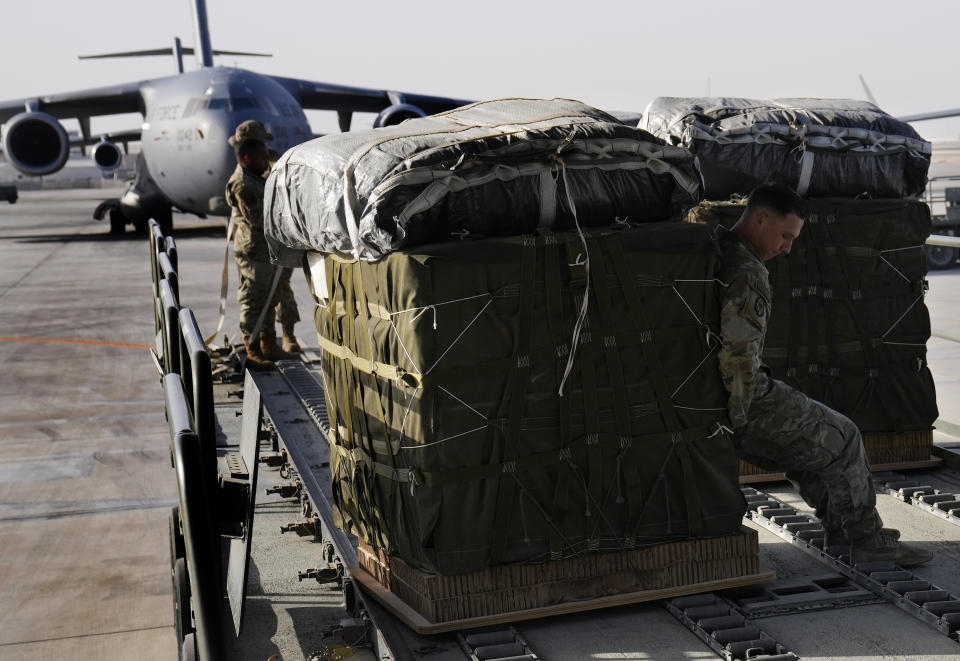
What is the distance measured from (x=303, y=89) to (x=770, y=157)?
23.5 meters

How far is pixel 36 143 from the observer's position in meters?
24.3

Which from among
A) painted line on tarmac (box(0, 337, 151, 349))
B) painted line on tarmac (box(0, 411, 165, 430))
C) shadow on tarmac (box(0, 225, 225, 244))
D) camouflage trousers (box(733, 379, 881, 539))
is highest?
camouflage trousers (box(733, 379, 881, 539))

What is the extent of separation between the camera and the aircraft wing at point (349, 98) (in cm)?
2764

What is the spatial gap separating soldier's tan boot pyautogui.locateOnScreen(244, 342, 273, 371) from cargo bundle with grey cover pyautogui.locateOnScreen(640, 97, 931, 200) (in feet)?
15.3

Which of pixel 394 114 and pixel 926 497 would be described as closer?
pixel 926 497

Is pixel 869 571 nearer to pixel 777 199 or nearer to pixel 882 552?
pixel 882 552

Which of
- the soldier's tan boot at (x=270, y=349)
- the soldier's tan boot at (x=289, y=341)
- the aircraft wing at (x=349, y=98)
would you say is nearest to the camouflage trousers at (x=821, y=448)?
the soldier's tan boot at (x=270, y=349)

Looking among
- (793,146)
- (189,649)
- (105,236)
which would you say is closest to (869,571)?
(793,146)

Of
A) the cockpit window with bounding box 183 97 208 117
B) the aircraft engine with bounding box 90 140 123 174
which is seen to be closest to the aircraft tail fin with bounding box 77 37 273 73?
the aircraft engine with bounding box 90 140 123 174

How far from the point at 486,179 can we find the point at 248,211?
221 inches

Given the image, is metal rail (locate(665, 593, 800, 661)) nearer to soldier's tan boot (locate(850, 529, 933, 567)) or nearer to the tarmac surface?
the tarmac surface

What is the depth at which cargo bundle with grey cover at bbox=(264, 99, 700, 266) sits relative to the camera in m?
3.69

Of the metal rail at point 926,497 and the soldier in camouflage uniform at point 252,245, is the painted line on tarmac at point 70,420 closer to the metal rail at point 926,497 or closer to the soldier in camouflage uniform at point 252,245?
the soldier in camouflage uniform at point 252,245

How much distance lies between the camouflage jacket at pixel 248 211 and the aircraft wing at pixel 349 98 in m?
18.5
